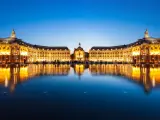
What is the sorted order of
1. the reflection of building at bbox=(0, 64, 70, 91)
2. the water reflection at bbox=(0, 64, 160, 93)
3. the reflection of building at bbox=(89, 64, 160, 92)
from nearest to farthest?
the water reflection at bbox=(0, 64, 160, 93) < the reflection of building at bbox=(89, 64, 160, 92) < the reflection of building at bbox=(0, 64, 70, 91)

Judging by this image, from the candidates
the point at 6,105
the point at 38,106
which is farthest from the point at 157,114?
the point at 6,105

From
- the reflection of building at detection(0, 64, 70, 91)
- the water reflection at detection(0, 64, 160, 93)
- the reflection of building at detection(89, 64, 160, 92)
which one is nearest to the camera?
the water reflection at detection(0, 64, 160, 93)

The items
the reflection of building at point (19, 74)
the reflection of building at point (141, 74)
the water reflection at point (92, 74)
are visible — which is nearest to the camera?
the water reflection at point (92, 74)

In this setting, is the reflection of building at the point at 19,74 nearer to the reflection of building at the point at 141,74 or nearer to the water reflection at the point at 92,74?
the water reflection at the point at 92,74

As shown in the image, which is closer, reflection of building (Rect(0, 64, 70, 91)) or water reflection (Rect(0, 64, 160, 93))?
water reflection (Rect(0, 64, 160, 93))

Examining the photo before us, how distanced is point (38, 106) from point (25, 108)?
2.64 ft

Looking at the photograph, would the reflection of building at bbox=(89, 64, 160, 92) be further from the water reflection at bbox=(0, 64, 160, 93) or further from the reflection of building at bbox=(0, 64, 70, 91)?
the reflection of building at bbox=(0, 64, 70, 91)

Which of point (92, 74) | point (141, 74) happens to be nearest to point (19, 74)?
point (92, 74)

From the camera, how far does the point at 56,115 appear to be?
1101cm

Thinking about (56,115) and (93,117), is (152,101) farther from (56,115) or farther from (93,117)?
(56,115)

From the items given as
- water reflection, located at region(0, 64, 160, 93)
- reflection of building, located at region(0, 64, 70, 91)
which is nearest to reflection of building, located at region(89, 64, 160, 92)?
water reflection, located at region(0, 64, 160, 93)

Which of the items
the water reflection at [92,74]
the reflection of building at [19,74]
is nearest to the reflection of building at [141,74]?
the water reflection at [92,74]

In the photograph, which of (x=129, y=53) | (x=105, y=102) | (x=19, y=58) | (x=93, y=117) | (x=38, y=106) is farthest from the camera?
(x=129, y=53)

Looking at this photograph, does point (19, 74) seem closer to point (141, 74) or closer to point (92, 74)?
point (92, 74)
